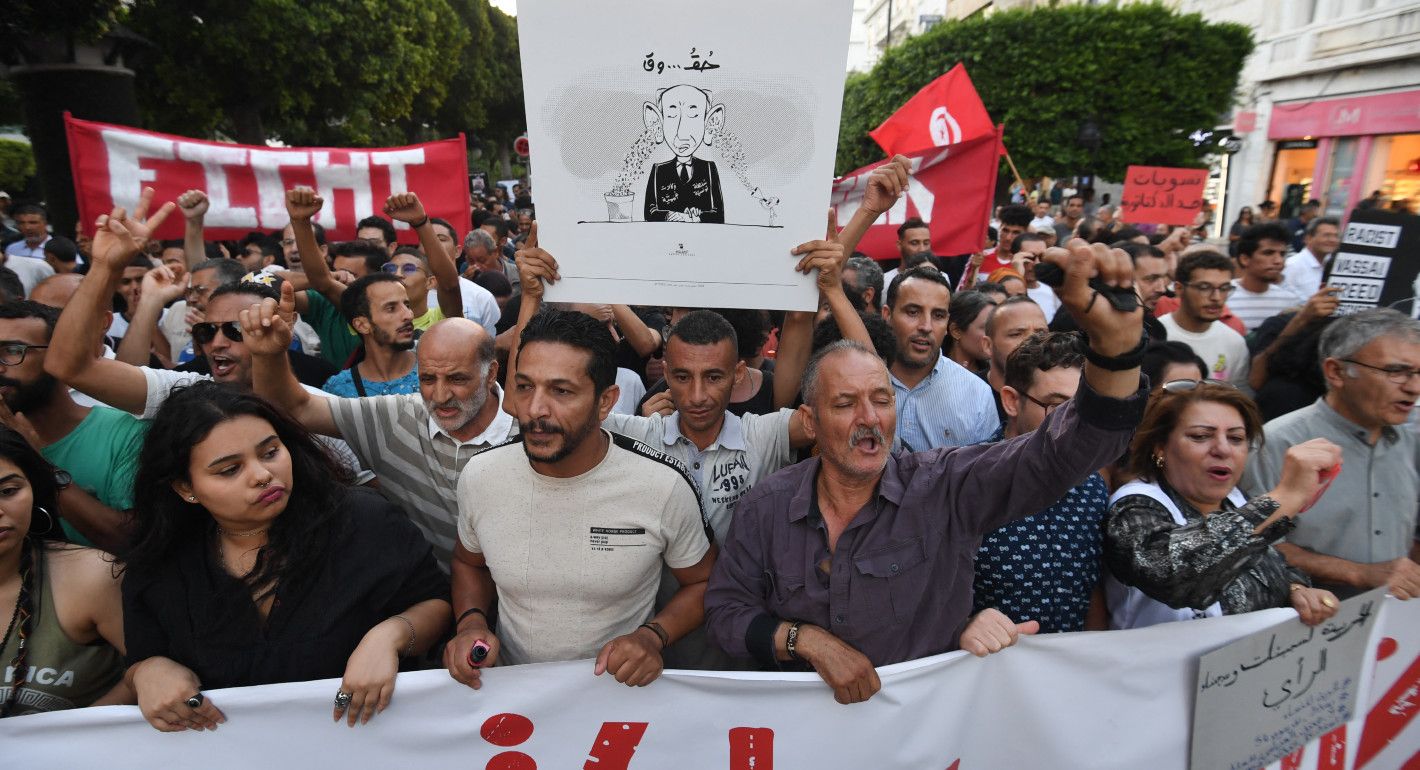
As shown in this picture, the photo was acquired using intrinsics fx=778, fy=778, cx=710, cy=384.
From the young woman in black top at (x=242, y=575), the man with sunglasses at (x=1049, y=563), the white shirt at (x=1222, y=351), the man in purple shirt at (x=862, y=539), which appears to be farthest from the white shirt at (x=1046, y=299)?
the young woman in black top at (x=242, y=575)

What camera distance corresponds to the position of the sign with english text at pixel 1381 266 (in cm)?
392

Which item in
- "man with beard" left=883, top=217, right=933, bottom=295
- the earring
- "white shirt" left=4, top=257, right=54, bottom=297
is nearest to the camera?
the earring

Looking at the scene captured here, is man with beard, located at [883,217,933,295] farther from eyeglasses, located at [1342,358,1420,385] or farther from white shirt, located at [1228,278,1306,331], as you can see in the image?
eyeglasses, located at [1342,358,1420,385]

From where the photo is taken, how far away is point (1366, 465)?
2.65m

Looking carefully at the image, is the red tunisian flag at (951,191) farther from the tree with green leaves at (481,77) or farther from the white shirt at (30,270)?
the tree with green leaves at (481,77)

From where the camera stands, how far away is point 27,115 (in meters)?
10.5

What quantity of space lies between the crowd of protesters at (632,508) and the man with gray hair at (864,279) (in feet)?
5.62

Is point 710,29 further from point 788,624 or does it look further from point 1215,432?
point 1215,432

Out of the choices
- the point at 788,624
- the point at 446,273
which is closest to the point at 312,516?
the point at 788,624

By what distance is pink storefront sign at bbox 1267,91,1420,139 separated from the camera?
14.3m

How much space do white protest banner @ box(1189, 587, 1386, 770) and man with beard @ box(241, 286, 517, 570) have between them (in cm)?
230

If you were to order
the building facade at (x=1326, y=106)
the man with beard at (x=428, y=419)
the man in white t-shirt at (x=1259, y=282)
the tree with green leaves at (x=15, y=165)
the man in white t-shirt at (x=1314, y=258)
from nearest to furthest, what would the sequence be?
the man with beard at (x=428, y=419) → the man in white t-shirt at (x=1259, y=282) → the man in white t-shirt at (x=1314, y=258) → the building facade at (x=1326, y=106) → the tree with green leaves at (x=15, y=165)

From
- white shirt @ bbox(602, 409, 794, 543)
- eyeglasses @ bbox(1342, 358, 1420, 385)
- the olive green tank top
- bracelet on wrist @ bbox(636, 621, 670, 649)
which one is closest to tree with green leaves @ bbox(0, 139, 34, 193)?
the olive green tank top

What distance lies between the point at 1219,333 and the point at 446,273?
4203 millimetres
